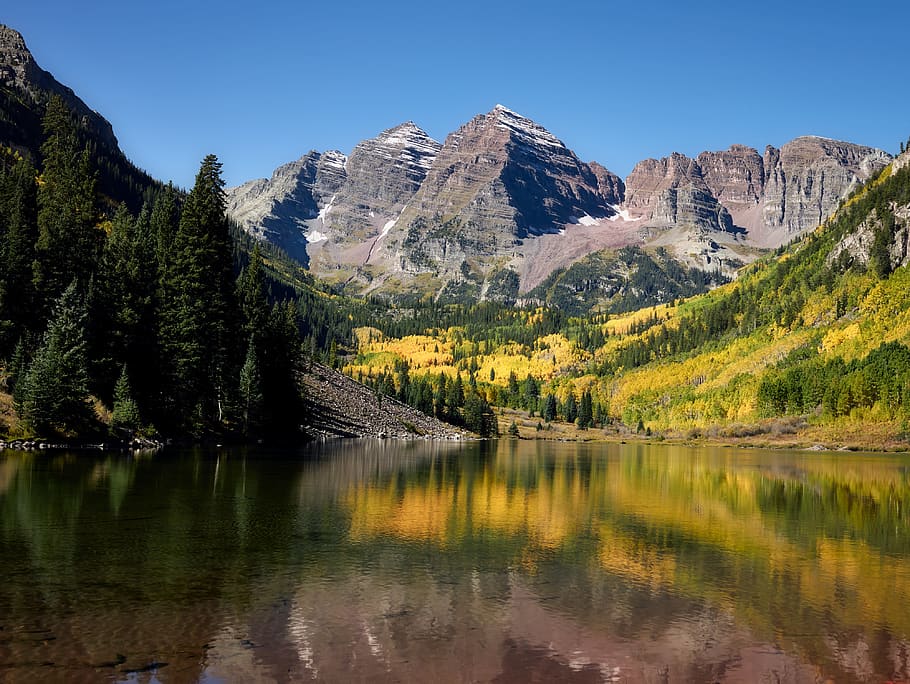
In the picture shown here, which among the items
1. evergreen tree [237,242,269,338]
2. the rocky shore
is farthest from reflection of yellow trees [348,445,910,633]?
the rocky shore

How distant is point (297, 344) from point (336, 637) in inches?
4729

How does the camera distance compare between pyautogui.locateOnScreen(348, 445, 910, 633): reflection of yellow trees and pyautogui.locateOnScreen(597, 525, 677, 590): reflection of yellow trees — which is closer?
pyautogui.locateOnScreen(348, 445, 910, 633): reflection of yellow trees

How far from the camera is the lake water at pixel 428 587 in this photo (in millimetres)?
17828

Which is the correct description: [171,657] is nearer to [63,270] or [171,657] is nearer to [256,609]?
[256,609]

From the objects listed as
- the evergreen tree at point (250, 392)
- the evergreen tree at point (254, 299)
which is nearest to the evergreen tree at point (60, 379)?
the evergreen tree at point (250, 392)

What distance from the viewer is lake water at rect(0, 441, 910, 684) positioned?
1783 cm

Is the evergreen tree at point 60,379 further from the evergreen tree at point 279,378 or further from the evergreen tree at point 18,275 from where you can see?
the evergreen tree at point 279,378

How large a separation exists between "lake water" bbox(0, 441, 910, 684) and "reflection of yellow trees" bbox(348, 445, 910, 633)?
0.70ft

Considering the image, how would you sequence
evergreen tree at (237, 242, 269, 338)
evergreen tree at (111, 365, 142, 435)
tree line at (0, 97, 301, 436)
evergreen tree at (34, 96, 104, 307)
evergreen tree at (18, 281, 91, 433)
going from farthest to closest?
evergreen tree at (237, 242, 269, 338) → evergreen tree at (34, 96, 104, 307) → evergreen tree at (111, 365, 142, 435) → tree line at (0, 97, 301, 436) → evergreen tree at (18, 281, 91, 433)

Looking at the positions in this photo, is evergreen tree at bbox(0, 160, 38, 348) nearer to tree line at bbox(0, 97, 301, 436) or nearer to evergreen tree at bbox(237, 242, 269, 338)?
tree line at bbox(0, 97, 301, 436)

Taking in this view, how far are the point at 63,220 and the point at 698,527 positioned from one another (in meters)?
81.5

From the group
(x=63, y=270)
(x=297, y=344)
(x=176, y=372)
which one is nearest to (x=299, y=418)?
(x=297, y=344)

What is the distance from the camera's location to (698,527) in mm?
41438

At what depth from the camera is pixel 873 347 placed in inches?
7013
